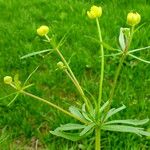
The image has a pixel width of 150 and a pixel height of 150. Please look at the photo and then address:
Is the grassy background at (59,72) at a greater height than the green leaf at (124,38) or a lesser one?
greater

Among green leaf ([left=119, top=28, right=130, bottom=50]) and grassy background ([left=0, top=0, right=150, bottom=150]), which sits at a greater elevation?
grassy background ([left=0, top=0, right=150, bottom=150])

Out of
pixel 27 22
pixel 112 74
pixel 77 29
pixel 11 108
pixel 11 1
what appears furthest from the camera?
pixel 11 1

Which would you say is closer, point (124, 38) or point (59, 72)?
point (124, 38)

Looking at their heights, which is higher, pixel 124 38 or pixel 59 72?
pixel 59 72

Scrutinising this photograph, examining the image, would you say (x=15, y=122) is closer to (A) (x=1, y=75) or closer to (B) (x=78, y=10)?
(A) (x=1, y=75)

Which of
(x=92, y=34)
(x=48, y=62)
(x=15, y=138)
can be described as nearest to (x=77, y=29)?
(x=92, y=34)

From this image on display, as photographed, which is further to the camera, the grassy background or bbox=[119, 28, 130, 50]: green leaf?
the grassy background

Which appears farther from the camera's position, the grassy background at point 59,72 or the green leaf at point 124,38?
the grassy background at point 59,72

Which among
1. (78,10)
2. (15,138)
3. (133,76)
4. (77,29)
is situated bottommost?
(15,138)
